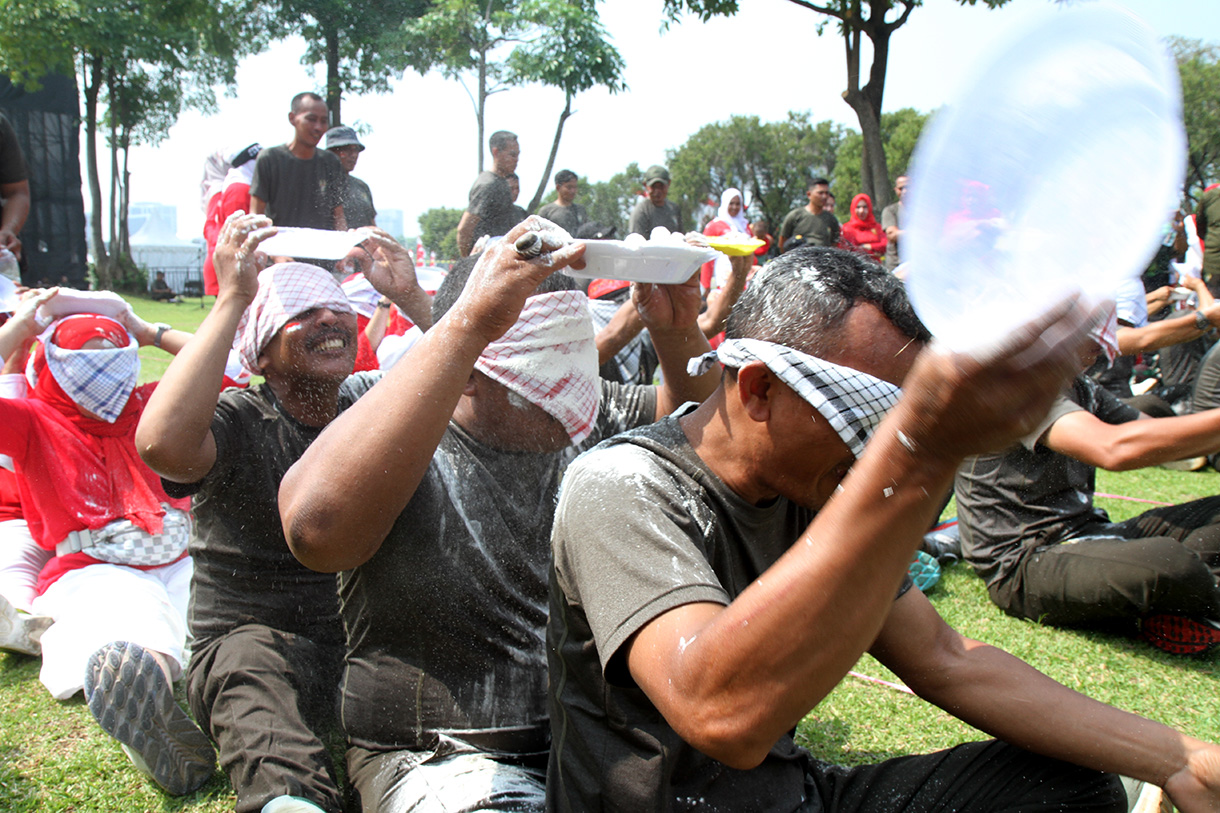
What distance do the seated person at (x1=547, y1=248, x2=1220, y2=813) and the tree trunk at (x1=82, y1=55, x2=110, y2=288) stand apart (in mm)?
24414

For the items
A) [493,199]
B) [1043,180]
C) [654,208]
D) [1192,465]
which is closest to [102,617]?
[1043,180]

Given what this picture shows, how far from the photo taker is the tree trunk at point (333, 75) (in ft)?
42.3

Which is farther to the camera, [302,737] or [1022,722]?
[302,737]

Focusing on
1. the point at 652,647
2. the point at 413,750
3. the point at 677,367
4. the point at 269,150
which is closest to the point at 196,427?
the point at 413,750

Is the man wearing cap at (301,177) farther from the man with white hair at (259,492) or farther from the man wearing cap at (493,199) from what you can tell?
the man with white hair at (259,492)

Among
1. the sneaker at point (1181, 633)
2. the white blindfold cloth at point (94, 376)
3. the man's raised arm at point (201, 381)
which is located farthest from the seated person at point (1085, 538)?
the white blindfold cloth at point (94, 376)

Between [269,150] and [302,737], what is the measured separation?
16.1ft

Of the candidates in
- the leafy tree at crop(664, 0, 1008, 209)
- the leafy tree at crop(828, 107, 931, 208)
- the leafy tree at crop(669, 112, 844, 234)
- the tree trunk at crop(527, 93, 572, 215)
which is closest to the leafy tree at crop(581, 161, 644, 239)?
the leafy tree at crop(669, 112, 844, 234)

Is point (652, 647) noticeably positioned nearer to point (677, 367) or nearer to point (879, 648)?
point (879, 648)

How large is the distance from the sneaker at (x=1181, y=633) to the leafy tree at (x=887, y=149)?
36.2m

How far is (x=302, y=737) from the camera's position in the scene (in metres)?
2.38

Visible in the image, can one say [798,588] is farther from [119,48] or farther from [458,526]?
[119,48]

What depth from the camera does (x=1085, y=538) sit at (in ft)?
12.7

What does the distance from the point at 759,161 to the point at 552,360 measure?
194 ft
